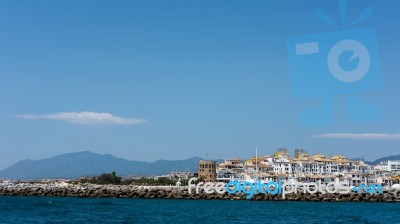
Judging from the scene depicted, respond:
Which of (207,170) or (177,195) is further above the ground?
(207,170)

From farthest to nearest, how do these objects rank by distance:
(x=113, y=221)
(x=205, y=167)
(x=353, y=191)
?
1. (x=205, y=167)
2. (x=353, y=191)
3. (x=113, y=221)

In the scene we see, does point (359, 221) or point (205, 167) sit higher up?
point (205, 167)

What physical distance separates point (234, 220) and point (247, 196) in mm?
23659

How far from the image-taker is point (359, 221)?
29031 millimetres

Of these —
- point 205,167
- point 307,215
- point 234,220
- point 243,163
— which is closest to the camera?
point 234,220

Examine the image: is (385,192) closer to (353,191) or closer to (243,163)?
(353,191)

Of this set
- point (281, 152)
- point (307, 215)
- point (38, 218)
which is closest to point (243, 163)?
point (281, 152)

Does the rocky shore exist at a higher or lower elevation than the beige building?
lower

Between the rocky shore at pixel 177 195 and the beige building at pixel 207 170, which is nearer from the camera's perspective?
the rocky shore at pixel 177 195

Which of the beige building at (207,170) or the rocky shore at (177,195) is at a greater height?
the beige building at (207,170)

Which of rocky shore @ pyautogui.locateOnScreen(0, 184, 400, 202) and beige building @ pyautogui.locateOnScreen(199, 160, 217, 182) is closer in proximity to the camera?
rocky shore @ pyautogui.locateOnScreen(0, 184, 400, 202)

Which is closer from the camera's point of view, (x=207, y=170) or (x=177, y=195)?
(x=177, y=195)

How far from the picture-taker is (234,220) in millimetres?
28422

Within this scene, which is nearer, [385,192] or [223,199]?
[223,199]
